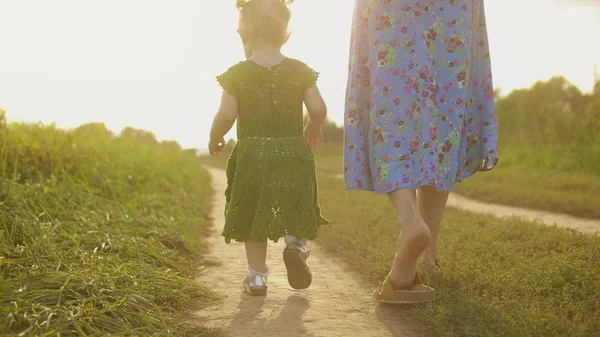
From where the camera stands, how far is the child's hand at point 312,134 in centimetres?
370

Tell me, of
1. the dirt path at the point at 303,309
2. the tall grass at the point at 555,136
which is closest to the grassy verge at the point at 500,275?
the dirt path at the point at 303,309

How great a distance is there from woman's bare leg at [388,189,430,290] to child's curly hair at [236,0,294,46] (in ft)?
3.55

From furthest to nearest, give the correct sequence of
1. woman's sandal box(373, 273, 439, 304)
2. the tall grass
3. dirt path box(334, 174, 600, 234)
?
the tall grass
dirt path box(334, 174, 600, 234)
woman's sandal box(373, 273, 439, 304)

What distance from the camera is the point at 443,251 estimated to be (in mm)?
4266

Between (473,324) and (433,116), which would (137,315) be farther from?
(433,116)

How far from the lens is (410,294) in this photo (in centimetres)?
301

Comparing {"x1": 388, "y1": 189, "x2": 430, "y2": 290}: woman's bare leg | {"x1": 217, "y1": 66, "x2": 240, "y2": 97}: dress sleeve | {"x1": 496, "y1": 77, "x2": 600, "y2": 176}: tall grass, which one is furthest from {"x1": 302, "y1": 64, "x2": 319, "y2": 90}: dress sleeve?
{"x1": 496, "y1": 77, "x2": 600, "y2": 176}: tall grass

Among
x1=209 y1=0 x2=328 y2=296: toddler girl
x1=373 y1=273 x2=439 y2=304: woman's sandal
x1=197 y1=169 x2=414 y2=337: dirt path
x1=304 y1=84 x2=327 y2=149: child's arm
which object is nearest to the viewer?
x1=197 y1=169 x2=414 y2=337: dirt path

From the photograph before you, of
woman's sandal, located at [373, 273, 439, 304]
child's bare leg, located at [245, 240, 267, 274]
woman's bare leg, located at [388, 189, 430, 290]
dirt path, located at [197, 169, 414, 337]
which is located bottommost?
dirt path, located at [197, 169, 414, 337]

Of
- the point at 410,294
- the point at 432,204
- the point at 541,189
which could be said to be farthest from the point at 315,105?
the point at 541,189

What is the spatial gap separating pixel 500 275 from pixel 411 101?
107 cm

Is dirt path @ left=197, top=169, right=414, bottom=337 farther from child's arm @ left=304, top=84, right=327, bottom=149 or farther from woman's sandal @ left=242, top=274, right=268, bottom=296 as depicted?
child's arm @ left=304, top=84, right=327, bottom=149

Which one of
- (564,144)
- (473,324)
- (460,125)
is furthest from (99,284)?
(564,144)

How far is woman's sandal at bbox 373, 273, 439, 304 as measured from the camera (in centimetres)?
301
